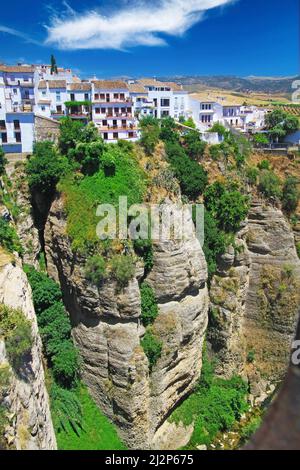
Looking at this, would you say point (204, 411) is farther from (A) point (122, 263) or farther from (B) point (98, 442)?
(A) point (122, 263)

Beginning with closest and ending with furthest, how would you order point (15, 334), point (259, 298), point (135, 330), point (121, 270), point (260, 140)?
point (15, 334), point (121, 270), point (135, 330), point (259, 298), point (260, 140)

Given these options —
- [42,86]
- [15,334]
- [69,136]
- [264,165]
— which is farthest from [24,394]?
[42,86]

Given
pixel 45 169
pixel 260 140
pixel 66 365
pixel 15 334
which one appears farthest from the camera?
pixel 260 140

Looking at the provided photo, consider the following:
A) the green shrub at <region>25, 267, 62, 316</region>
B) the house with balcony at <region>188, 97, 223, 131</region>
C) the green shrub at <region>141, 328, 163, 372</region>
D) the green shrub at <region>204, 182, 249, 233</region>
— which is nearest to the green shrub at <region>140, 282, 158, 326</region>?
the green shrub at <region>141, 328, 163, 372</region>

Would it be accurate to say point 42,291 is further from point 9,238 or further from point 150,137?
point 150,137

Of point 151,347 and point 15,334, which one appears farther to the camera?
point 151,347

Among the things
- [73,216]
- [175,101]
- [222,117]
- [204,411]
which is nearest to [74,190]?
[73,216]
